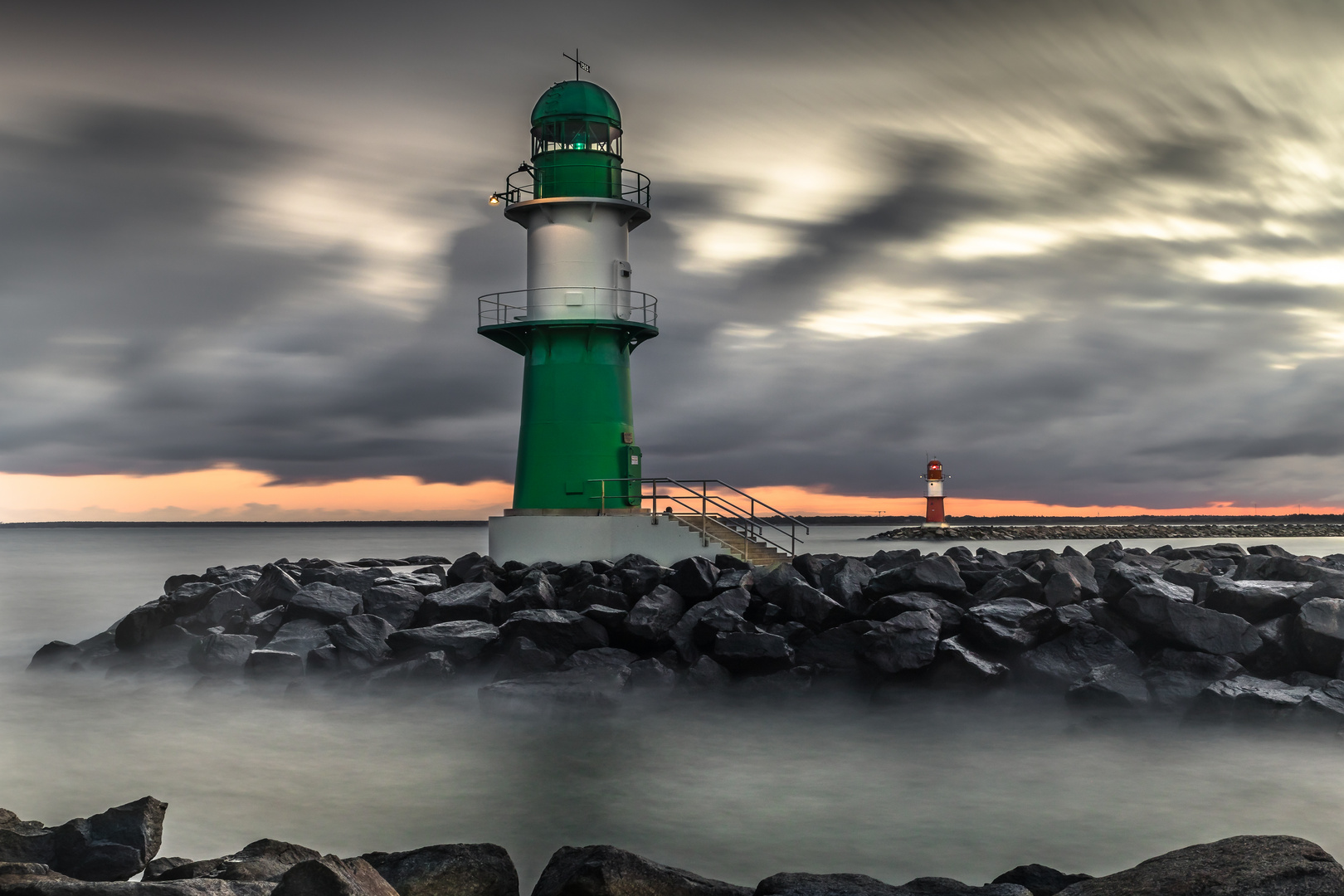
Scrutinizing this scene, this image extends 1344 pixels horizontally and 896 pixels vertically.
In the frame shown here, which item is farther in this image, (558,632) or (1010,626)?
(558,632)

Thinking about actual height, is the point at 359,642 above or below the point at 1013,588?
below

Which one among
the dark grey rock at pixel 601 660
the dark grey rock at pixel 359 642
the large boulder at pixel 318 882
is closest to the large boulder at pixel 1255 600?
the dark grey rock at pixel 601 660

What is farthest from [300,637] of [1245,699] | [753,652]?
[1245,699]

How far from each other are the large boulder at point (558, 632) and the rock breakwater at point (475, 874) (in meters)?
5.63

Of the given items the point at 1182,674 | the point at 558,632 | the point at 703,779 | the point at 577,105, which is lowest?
the point at 703,779

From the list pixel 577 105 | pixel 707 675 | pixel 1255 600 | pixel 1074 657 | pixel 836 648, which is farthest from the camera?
pixel 577 105

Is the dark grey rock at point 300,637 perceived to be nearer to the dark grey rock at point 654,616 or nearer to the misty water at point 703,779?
the misty water at point 703,779

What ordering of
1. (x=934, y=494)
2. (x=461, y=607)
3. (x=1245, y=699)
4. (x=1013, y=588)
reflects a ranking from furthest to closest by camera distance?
(x=934, y=494)
(x=461, y=607)
(x=1013, y=588)
(x=1245, y=699)

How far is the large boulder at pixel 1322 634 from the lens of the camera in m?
9.22

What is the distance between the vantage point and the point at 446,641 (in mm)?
11352

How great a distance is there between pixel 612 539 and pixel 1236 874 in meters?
12.0

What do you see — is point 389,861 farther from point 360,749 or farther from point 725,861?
point 360,749

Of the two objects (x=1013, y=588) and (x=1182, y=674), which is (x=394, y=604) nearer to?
(x=1013, y=588)

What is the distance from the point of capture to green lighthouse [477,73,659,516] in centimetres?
1625
